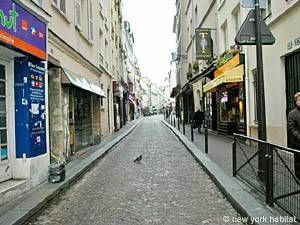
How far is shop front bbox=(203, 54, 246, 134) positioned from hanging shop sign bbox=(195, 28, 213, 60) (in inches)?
88.2

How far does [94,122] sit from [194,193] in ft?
36.4

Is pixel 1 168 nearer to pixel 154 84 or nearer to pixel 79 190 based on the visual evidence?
pixel 79 190

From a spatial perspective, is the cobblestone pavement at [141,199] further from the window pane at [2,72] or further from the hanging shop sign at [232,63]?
the hanging shop sign at [232,63]

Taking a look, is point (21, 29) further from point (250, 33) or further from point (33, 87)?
point (250, 33)

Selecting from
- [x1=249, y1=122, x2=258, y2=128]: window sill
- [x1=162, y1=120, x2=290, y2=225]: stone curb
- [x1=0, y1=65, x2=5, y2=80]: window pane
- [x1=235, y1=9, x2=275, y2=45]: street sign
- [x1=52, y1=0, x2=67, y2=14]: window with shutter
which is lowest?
[x1=162, y1=120, x2=290, y2=225]: stone curb

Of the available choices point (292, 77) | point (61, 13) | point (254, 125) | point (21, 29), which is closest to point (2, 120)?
point (21, 29)

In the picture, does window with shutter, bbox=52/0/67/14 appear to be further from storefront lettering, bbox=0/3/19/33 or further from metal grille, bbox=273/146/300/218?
metal grille, bbox=273/146/300/218

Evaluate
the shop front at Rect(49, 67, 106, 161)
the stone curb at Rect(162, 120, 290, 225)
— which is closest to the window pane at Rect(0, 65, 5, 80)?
the shop front at Rect(49, 67, 106, 161)

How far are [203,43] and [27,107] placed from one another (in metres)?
15.9

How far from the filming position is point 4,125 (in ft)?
25.1

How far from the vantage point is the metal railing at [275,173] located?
16.6 feet

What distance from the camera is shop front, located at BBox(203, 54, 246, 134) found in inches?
614

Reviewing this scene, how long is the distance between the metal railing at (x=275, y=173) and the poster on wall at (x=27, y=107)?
4.15m

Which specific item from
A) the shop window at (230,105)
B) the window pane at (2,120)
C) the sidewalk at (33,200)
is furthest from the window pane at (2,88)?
the shop window at (230,105)
